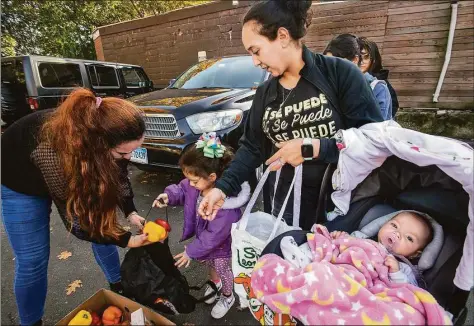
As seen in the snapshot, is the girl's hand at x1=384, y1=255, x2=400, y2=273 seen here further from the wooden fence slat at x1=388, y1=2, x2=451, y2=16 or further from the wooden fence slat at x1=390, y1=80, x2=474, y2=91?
the wooden fence slat at x1=388, y1=2, x2=451, y2=16

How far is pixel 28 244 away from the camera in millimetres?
1751

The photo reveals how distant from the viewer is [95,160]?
1.52m

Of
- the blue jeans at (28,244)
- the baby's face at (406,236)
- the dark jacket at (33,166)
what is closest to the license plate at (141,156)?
the blue jeans at (28,244)

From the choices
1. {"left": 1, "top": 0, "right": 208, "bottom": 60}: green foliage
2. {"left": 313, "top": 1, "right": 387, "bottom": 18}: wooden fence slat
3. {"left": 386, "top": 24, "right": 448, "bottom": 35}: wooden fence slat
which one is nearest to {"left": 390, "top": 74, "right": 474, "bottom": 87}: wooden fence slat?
{"left": 386, "top": 24, "right": 448, "bottom": 35}: wooden fence slat

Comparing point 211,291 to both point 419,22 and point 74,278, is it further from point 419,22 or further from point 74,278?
point 419,22

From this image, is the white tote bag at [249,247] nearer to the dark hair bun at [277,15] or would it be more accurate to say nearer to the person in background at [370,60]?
the dark hair bun at [277,15]

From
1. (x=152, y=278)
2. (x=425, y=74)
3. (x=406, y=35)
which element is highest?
(x=406, y=35)

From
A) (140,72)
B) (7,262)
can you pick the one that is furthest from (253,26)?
(140,72)

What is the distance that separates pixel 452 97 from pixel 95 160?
759cm

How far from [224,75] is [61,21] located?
12.6 metres

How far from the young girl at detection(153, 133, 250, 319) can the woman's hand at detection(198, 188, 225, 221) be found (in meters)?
0.18

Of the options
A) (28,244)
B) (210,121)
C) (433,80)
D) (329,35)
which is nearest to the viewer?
(28,244)

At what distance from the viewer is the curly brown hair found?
4.79ft

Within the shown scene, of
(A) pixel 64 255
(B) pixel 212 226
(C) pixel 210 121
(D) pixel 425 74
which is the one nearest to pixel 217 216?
(B) pixel 212 226
